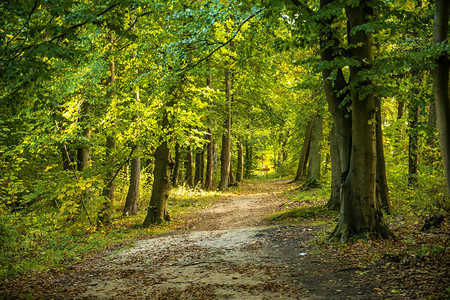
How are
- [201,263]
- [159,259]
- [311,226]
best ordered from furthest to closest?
[311,226] → [159,259] → [201,263]

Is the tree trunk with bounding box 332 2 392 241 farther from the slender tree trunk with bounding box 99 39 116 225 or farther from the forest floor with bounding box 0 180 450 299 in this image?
the slender tree trunk with bounding box 99 39 116 225

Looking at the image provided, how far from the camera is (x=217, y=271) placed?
6660mm

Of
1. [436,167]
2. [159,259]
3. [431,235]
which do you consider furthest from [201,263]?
[436,167]

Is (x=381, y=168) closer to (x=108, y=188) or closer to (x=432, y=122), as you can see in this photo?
(x=432, y=122)

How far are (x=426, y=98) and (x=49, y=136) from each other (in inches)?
365

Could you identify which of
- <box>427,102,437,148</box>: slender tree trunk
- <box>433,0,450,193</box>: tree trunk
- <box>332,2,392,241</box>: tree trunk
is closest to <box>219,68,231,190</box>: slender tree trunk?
<box>427,102,437,148</box>: slender tree trunk

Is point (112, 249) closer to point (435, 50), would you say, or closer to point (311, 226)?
point (311, 226)

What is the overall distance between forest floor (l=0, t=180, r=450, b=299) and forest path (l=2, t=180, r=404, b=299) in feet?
0.05

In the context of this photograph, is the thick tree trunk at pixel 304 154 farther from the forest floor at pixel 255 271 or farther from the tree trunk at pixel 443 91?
the tree trunk at pixel 443 91

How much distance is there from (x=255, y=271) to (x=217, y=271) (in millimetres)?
732

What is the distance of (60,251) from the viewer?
916 cm

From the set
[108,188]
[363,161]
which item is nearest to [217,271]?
[363,161]

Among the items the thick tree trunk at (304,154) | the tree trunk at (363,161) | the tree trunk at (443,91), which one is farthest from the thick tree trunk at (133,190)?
the thick tree trunk at (304,154)

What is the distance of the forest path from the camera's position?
207 inches
